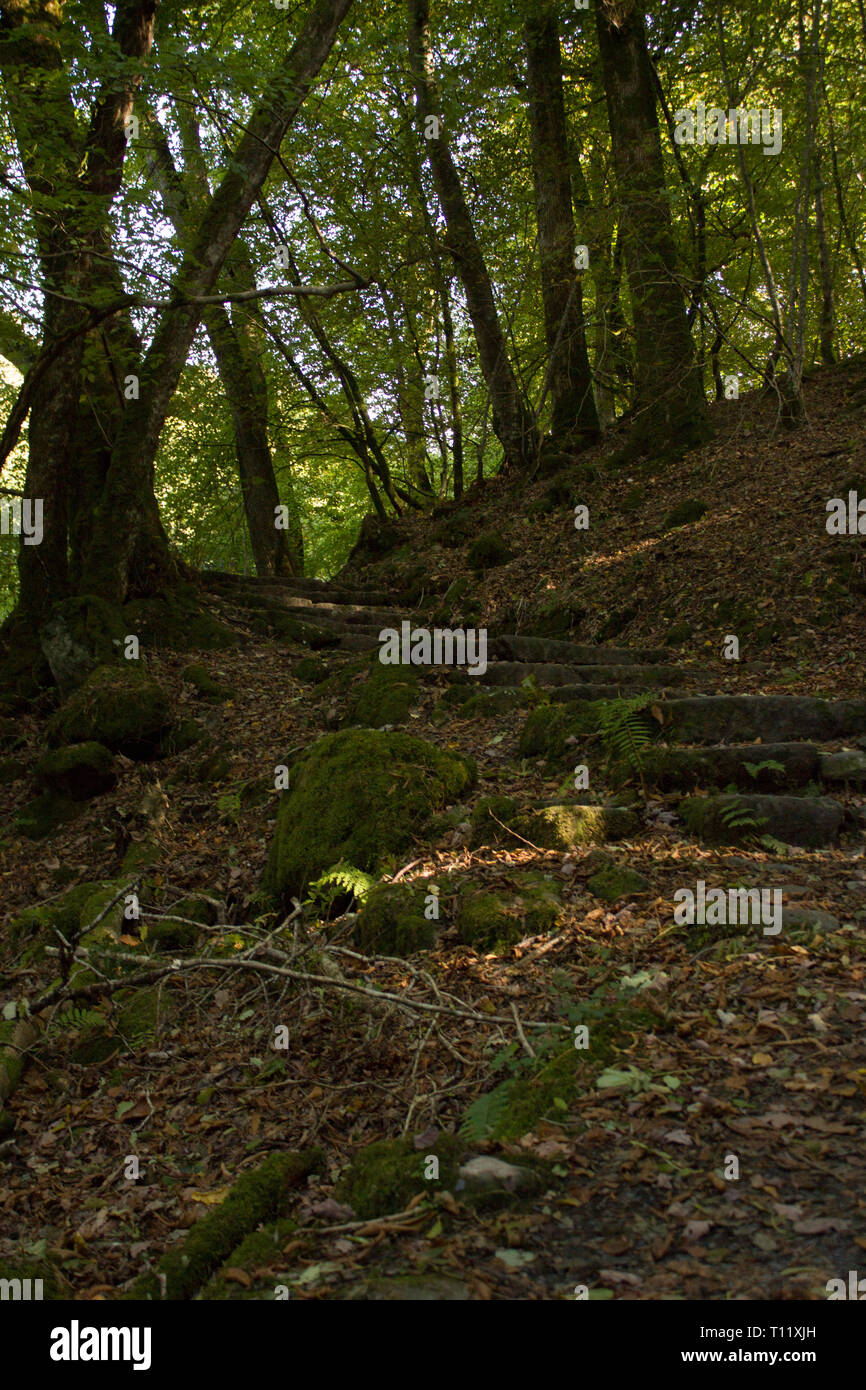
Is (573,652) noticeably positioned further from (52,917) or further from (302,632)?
(52,917)

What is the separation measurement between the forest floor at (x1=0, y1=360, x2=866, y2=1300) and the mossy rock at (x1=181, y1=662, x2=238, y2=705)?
170 cm

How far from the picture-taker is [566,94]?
642 inches

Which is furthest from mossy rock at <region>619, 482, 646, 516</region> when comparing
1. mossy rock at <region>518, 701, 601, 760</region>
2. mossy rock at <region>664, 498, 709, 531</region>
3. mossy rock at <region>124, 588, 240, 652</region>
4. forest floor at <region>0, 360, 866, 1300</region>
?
mossy rock at <region>124, 588, 240, 652</region>

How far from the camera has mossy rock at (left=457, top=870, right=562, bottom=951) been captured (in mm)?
4391

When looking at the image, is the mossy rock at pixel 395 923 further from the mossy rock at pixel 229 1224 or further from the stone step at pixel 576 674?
the stone step at pixel 576 674

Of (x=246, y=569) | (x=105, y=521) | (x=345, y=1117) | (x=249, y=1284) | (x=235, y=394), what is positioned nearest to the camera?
(x=249, y=1284)

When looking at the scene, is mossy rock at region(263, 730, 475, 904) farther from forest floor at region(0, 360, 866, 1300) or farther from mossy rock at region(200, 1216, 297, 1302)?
mossy rock at region(200, 1216, 297, 1302)

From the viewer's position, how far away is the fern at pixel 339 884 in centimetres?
502

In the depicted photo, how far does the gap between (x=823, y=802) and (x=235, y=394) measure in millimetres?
13987

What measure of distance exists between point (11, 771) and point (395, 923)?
19.8ft

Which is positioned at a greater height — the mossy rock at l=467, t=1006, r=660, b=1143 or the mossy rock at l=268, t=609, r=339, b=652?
the mossy rock at l=268, t=609, r=339, b=652
